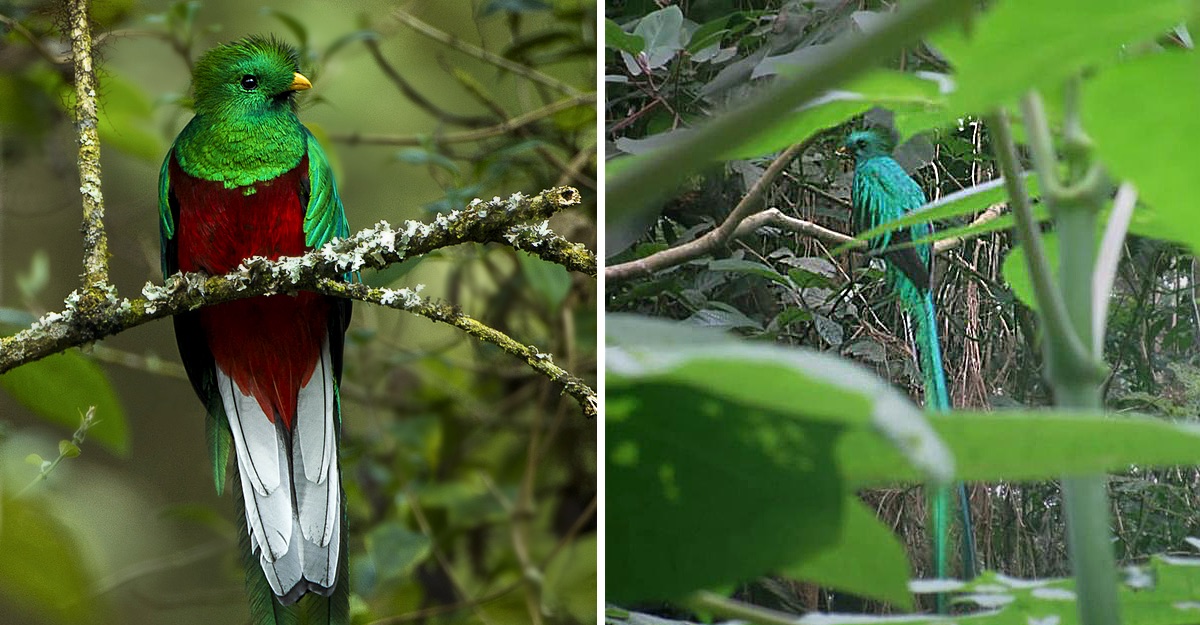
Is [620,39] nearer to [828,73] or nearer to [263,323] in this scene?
[263,323]

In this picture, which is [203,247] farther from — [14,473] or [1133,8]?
[1133,8]

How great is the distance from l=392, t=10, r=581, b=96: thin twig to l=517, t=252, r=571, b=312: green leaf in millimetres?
242

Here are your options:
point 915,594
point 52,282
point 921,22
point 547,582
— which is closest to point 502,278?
point 547,582

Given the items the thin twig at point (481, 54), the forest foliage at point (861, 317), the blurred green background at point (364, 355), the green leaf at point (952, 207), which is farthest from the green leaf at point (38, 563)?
the green leaf at point (952, 207)

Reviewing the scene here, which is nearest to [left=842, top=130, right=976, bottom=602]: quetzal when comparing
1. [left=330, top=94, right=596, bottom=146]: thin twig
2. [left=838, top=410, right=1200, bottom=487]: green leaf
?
[left=330, top=94, right=596, bottom=146]: thin twig

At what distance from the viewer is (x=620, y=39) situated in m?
1.34

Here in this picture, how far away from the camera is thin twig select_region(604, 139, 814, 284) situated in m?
1.15

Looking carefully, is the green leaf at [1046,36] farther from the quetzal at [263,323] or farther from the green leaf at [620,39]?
the green leaf at [620,39]

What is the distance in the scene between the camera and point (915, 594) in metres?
0.94

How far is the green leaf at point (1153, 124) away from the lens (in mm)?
380

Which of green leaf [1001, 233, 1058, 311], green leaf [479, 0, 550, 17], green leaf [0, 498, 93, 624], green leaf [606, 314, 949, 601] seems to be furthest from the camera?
green leaf [479, 0, 550, 17]

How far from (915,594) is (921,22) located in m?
0.76

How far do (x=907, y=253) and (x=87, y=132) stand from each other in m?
0.96

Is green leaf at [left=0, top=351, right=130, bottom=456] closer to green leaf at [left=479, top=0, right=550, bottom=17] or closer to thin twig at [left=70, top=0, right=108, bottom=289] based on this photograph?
thin twig at [left=70, top=0, right=108, bottom=289]
